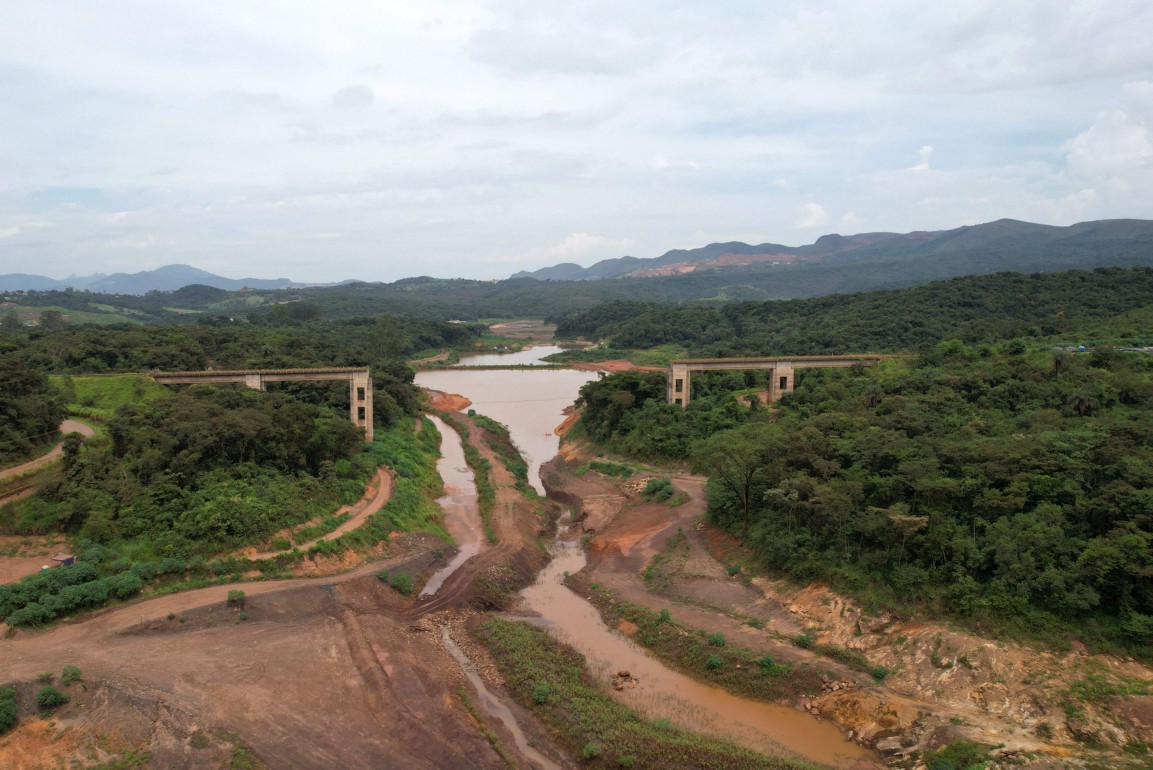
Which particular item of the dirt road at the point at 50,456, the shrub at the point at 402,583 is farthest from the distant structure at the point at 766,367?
the dirt road at the point at 50,456

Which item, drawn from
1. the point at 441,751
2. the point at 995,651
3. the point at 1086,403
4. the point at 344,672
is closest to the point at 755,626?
the point at 995,651

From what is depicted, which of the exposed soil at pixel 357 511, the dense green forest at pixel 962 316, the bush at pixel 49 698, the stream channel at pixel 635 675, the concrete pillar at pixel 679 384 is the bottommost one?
the stream channel at pixel 635 675

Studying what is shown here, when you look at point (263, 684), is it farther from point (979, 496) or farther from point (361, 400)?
point (361, 400)

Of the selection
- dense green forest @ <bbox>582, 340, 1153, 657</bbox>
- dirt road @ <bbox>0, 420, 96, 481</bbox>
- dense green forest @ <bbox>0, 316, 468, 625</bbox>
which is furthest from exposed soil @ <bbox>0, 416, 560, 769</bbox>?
dense green forest @ <bbox>582, 340, 1153, 657</bbox>

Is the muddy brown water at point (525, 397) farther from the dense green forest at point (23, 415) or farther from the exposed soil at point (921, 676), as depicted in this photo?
the dense green forest at point (23, 415)

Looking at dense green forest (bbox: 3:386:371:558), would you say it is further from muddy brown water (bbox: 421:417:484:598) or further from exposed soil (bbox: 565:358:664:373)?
exposed soil (bbox: 565:358:664:373)
